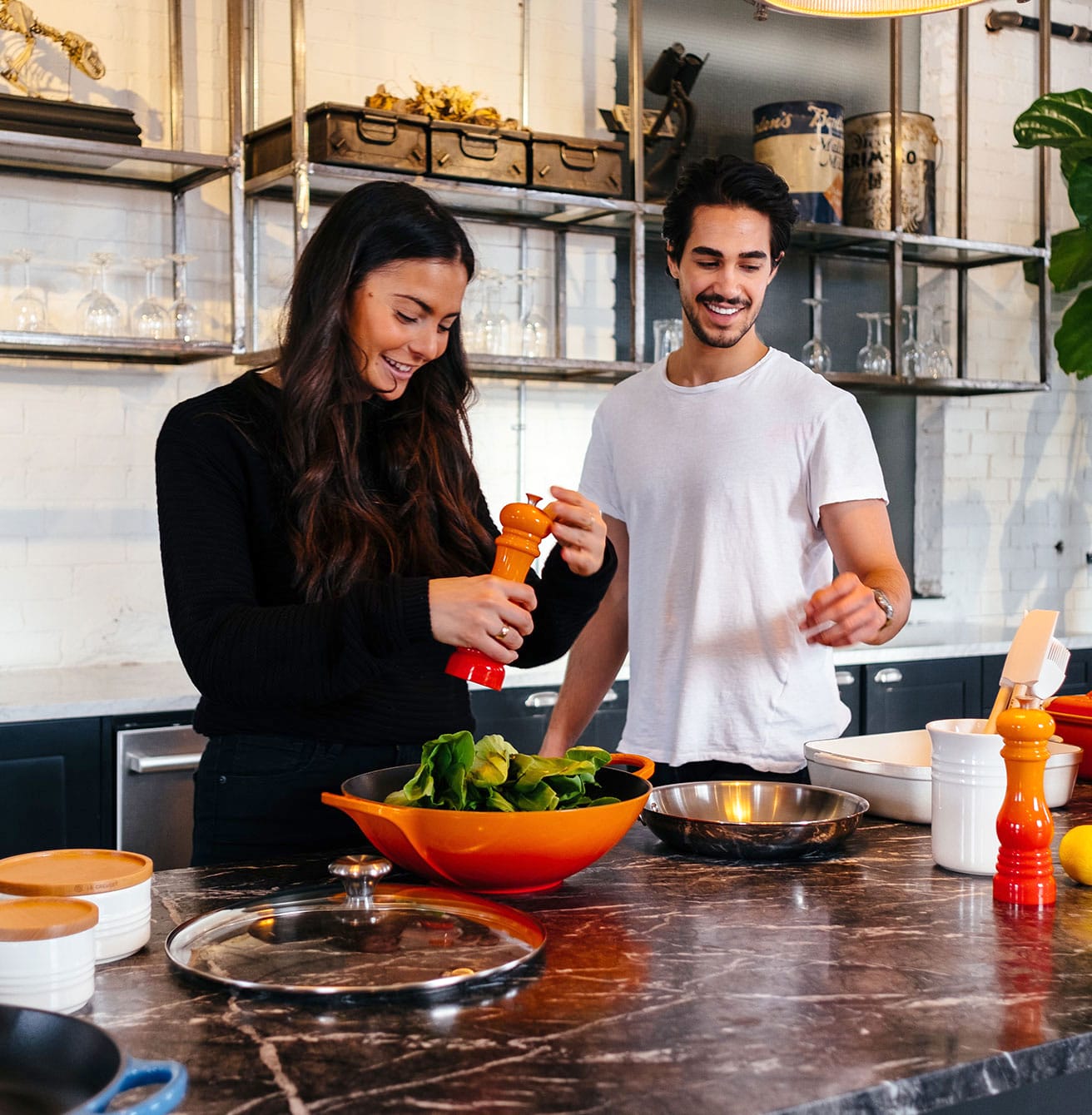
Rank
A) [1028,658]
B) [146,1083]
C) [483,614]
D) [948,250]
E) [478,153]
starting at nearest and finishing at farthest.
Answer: [146,1083], [483,614], [1028,658], [478,153], [948,250]

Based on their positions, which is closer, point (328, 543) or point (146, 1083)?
point (146, 1083)

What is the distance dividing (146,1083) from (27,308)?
2935 mm

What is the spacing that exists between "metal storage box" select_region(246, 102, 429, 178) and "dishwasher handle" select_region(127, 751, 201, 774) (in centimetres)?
163

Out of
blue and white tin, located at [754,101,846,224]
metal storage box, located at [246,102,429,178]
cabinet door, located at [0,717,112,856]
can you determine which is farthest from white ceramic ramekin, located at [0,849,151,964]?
blue and white tin, located at [754,101,846,224]

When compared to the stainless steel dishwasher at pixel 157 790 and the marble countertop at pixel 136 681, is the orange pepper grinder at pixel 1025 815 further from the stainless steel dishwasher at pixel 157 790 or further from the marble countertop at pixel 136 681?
the stainless steel dishwasher at pixel 157 790

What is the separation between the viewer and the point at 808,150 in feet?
15.1

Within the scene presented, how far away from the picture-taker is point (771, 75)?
5062mm

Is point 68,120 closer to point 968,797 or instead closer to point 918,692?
point 968,797

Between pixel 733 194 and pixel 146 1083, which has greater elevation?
pixel 733 194

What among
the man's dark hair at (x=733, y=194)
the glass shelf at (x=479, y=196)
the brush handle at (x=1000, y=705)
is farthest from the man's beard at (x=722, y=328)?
the glass shelf at (x=479, y=196)

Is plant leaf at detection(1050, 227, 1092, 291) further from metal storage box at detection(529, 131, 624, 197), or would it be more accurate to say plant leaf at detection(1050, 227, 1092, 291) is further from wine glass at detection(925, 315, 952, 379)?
metal storage box at detection(529, 131, 624, 197)

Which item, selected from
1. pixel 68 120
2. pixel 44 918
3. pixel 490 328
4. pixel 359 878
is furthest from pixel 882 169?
pixel 44 918

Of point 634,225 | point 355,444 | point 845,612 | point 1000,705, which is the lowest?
point 1000,705

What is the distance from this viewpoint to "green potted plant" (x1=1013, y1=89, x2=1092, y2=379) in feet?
15.6
